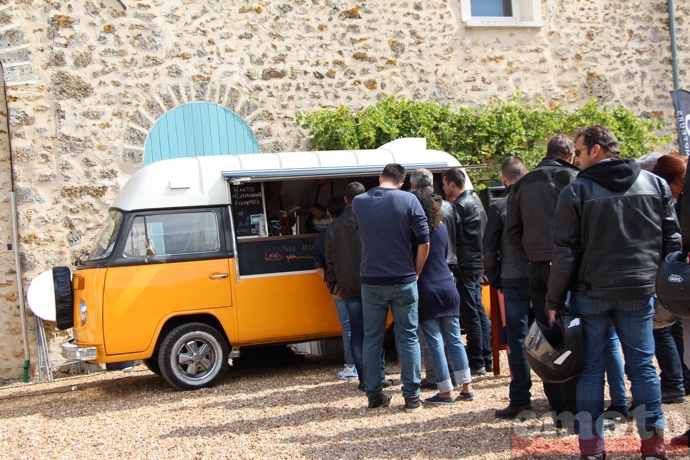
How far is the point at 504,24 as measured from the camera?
12.0 m

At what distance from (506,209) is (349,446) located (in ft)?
6.29

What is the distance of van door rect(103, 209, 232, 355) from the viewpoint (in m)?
7.23

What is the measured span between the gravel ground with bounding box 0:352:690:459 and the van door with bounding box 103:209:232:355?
683 millimetres

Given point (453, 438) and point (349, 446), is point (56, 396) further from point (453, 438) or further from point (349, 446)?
point (453, 438)

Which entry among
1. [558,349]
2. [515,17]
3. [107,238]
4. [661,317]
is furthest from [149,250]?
[515,17]

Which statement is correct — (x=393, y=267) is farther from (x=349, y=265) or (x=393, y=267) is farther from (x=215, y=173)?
(x=215, y=173)

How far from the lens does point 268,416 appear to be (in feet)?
20.0

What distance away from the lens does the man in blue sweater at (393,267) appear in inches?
223

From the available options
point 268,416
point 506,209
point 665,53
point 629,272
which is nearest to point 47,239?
point 268,416

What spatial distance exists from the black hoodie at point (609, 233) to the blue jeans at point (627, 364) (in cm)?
8

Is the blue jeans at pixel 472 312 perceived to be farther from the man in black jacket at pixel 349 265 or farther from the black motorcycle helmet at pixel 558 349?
the black motorcycle helmet at pixel 558 349

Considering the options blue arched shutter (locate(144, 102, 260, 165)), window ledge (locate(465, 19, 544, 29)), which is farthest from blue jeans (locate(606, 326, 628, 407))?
window ledge (locate(465, 19, 544, 29))

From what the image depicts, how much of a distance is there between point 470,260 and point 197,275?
2.56m

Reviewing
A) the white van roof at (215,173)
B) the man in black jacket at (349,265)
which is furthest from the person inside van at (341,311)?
the white van roof at (215,173)
